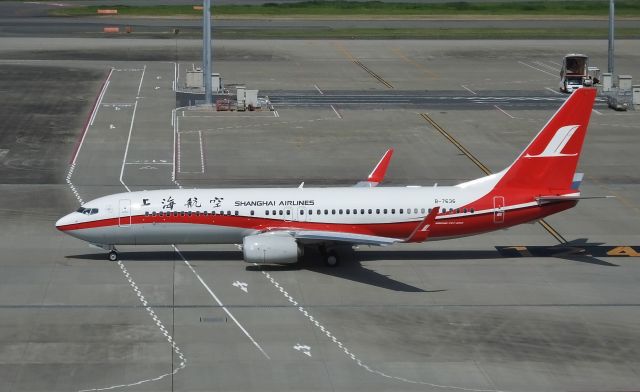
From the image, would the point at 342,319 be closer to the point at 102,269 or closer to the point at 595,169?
the point at 102,269

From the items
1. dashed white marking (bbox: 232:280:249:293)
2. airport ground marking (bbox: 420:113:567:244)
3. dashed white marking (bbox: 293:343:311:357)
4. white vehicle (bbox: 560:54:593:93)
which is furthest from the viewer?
white vehicle (bbox: 560:54:593:93)

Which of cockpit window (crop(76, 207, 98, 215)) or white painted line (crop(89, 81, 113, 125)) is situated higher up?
white painted line (crop(89, 81, 113, 125))

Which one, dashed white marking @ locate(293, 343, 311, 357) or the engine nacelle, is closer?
dashed white marking @ locate(293, 343, 311, 357)

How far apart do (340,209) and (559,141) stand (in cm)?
1146

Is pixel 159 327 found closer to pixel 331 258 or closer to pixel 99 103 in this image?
pixel 331 258

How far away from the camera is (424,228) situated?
51.8 metres

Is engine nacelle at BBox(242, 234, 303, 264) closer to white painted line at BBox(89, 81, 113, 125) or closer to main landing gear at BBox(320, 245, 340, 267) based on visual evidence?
main landing gear at BBox(320, 245, 340, 267)

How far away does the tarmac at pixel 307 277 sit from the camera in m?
42.7

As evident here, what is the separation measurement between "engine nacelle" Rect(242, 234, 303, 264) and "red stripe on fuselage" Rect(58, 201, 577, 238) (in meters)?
1.68

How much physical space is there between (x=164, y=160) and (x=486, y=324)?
125 feet

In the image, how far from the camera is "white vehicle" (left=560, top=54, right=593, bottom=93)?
111 meters

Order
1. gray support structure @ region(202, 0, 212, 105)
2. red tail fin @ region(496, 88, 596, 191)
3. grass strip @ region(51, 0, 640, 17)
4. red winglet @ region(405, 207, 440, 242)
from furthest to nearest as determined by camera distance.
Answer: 1. grass strip @ region(51, 0, 640, 17)
2. gray support structure @ region(202, 0, 212, 105)
3. red tail fin @ region(496, 88, 596, 191)
4. red winglet @ region(405, 207, 440, 242)

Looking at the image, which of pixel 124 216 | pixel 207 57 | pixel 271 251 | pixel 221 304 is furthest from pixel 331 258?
pixel 207 57

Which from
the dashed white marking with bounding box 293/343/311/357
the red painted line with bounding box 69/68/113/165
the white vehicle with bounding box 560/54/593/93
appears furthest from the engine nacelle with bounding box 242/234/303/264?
Result: the white vehicle with bounding box 560/54/593/93
